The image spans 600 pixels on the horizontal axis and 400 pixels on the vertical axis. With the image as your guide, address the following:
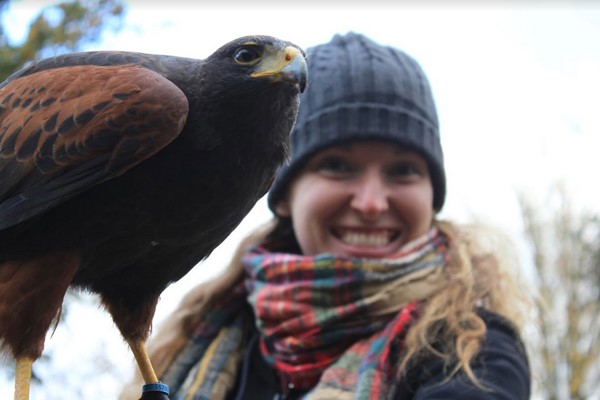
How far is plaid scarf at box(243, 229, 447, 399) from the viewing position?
361cm

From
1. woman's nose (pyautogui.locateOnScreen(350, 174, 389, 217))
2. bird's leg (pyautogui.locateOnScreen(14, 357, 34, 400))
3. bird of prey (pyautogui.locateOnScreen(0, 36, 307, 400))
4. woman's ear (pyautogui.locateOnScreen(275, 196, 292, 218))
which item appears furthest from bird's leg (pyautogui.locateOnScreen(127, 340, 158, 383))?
woman's ear (pyautogui.locateOnScreen(275, 196, 292, 218))

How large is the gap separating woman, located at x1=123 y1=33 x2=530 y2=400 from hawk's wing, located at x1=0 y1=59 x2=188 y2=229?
5.18 ft

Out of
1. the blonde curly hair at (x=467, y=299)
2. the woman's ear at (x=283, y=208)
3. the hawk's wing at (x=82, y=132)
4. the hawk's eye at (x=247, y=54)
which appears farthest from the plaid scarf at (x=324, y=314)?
the hawk's wing at (x=82, y=132)

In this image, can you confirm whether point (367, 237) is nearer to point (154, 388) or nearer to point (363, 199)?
point (363, 199)

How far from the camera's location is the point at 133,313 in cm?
259

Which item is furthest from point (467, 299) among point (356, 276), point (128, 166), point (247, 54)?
point (128, 166)

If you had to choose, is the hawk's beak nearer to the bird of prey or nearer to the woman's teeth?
the bird of prey

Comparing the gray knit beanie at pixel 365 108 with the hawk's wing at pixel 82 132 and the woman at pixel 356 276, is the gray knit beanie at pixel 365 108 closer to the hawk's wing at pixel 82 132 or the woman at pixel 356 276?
the woman at pixel 356 276

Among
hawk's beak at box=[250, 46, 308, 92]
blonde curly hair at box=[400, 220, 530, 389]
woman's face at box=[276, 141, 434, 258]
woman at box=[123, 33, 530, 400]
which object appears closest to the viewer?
hawk's beak at box=[250, 46, 308, 92]

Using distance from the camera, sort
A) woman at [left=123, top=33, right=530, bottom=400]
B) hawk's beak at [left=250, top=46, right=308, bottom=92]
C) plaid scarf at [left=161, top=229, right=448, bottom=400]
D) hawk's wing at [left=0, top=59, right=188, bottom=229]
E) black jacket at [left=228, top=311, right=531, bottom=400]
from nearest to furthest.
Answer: hawk's wing at [left=0, top=59, right=188, bottom=229] < hawk's beak at [left=250, top=46, right=308, bottom=92] < black jacket at [left=228, top=311, right=531, bottom=400] < woman at [left=123, top=33, right=530, bottom=400] < plaid scarf at [left=161, top=229, right=448, bottom=400]

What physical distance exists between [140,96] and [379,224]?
1809mm

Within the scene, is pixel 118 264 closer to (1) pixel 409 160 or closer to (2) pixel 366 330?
(2) pixel 366 330

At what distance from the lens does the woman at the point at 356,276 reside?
347 centimetres

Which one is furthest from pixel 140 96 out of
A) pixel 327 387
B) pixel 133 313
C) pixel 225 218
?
pixel 327 387
